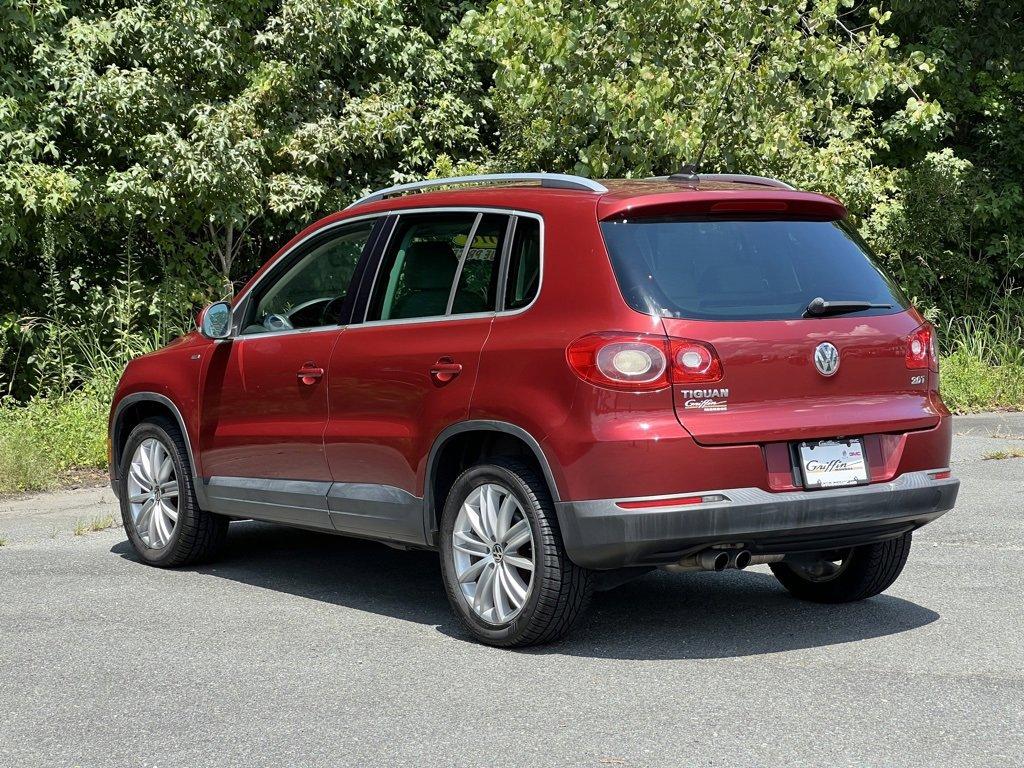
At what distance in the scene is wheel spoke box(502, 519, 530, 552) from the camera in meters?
5.73

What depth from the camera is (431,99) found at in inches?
641

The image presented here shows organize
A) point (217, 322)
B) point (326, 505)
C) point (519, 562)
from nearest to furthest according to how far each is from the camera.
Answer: point (519, 562) < point (326, 505) < point (217, 322)

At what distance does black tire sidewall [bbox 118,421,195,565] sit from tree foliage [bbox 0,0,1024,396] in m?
6.49

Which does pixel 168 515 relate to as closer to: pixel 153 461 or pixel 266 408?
pixel 153 461

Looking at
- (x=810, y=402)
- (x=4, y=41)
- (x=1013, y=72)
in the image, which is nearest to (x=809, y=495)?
(x=810, y=402)

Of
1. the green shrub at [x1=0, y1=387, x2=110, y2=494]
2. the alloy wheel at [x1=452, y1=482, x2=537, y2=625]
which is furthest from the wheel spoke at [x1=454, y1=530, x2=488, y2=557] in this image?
the green shrub at [x1=0, y1=387, x2=110, y2=494]

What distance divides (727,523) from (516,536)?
0.87 m

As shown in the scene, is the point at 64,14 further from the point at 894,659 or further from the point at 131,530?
the point at 894,659

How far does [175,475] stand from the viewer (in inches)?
308

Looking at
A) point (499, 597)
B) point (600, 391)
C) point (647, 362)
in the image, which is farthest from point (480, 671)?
point (647, 362)

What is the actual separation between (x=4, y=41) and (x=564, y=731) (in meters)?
11.5

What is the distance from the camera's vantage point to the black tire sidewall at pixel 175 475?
7.75 m

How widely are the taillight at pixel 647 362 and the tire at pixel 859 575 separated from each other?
1573 mm

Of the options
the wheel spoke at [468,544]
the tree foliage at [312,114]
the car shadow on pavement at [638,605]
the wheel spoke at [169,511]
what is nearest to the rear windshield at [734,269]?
the wheel spoke at [468,544]
